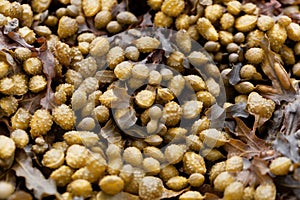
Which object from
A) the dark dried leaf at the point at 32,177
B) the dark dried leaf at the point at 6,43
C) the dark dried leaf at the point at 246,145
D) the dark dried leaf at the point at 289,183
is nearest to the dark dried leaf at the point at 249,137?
the dark dried leaf at the point at 246,145

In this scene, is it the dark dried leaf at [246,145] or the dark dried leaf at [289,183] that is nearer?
the dark dried leaf at [289,183]

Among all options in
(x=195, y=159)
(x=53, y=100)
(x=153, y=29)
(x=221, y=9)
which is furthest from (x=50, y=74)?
(x=221, y=9)

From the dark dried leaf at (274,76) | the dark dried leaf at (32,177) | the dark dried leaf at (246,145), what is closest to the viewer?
the dark dried leaf at (32,177)

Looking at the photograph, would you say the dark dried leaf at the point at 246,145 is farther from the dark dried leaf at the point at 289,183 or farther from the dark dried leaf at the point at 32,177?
the dark dried leaf at the point at 32,177

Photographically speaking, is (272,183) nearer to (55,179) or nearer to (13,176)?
(55,179)

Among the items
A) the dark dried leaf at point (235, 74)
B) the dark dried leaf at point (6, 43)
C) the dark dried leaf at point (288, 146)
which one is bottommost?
the dark dried leaf at point (288, 146)

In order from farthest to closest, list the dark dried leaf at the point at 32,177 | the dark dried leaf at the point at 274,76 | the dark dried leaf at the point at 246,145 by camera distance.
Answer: the dark dried leaf at the point at 274,76 → the dark dried leaf at the point at 246,145 → the dark dried leaf at the point at 32,177

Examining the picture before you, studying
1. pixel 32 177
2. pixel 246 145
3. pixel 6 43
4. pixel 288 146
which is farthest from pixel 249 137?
pixel 6 43
